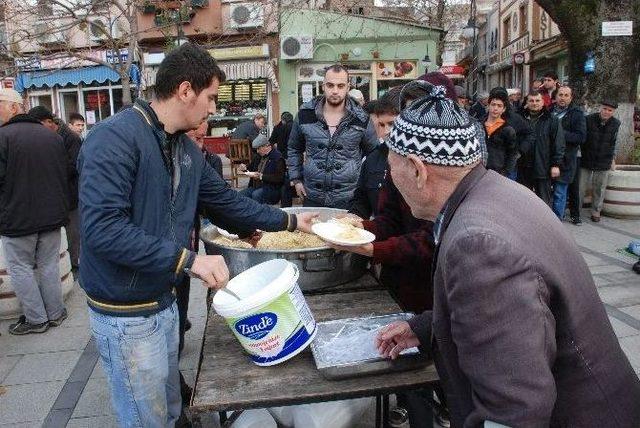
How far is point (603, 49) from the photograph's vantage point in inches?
359

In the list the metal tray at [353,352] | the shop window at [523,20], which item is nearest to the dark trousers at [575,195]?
the metal tray at [353,352]

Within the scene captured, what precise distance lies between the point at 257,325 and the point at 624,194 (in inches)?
326

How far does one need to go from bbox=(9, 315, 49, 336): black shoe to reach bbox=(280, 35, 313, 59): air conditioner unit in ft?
50.5

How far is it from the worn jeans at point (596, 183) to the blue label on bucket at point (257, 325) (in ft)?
26.1

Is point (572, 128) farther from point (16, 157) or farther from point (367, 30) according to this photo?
point (367, 30)

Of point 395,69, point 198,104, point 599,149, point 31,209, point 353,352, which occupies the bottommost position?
point 353,352

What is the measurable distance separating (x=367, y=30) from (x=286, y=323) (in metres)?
19.0

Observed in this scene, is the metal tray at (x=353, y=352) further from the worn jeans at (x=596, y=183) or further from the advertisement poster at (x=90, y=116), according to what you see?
the advertisement poster at (x=90, y=116)

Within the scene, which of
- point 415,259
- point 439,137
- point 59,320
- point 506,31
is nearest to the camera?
point 439,137

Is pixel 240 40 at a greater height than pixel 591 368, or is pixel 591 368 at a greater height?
pixel 240 40

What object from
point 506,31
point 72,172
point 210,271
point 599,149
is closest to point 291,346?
point 210,271

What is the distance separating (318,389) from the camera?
1.71 m

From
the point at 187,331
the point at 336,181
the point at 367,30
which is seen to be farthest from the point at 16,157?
the point at 367,30

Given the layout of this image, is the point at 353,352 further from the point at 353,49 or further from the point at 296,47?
the point at 353,49
